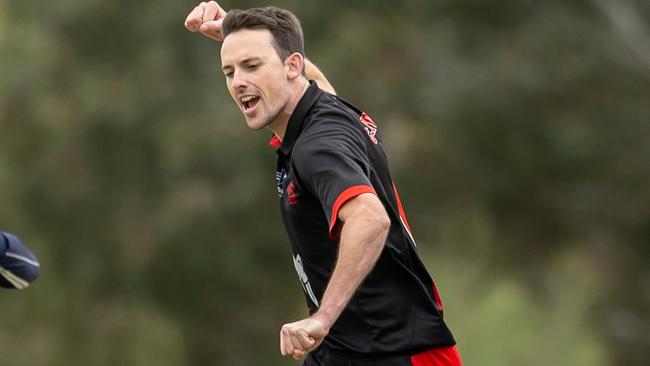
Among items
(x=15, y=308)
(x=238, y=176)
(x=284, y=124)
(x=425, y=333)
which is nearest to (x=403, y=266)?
(x=425, y=333)

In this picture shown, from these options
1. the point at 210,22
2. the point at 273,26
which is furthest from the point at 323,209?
the point at 210,22

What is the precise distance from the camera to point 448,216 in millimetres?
23812

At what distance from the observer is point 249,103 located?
225 inches

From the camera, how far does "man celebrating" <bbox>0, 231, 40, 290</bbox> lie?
6785mm

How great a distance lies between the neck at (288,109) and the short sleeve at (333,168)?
31 cm

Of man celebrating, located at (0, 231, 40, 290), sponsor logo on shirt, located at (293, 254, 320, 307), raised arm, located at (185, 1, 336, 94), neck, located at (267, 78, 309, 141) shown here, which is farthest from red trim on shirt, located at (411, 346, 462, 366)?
man celebrating, located at (0, 231, 40, 290)

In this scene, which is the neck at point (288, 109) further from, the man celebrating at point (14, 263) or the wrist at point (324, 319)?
the man celebrating at point (14, 263)

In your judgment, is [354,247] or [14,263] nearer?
[354,247]

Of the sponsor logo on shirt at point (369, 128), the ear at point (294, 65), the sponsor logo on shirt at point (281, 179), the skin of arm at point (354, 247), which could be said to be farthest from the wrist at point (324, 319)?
the ear at point (294, 65)

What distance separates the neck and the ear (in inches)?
1.3

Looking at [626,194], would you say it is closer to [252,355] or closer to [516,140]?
[516,140]

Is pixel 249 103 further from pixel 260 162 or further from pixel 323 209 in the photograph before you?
pixel 260 162

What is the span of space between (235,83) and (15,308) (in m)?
18.0

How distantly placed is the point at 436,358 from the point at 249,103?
120 centimetres
